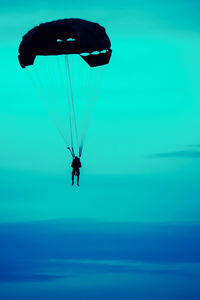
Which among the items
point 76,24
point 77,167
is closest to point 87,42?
point 76,24

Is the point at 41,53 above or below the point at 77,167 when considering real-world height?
above

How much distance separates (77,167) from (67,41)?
6.97 meters

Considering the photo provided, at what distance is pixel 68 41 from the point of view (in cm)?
8694

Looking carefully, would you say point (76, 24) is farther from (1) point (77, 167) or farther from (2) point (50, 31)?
(1) point (77, 167)

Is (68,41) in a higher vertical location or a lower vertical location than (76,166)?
higher

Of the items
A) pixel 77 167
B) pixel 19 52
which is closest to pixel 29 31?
pixel 19 52

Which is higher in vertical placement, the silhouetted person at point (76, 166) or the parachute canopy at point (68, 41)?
the parachute canopy at point (68, 41)

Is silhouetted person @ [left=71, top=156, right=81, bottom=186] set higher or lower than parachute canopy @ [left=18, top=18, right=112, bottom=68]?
lower

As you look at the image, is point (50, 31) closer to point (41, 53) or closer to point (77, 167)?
point (41, 53)

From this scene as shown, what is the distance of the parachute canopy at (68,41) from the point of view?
283ft

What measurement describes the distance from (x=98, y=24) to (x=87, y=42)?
7.98ft

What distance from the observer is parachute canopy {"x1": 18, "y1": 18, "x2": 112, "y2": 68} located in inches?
3391

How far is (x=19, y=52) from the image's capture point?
289 ft

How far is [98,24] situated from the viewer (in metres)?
87.9
